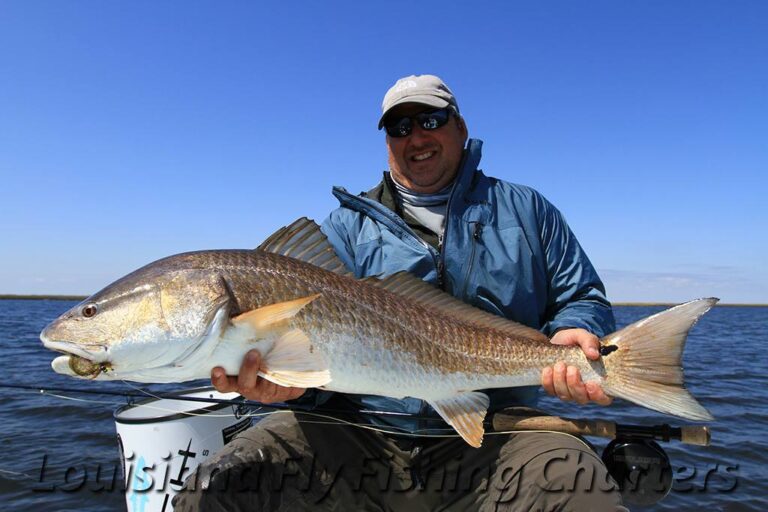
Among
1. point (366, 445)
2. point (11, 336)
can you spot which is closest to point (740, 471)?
point (366, 445)

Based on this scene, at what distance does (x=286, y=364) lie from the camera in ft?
9.55

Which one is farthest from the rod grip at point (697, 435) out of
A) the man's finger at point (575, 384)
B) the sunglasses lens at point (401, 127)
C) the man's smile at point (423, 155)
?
the sunglasses lens at point (401, 127)

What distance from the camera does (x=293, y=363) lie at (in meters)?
2.92

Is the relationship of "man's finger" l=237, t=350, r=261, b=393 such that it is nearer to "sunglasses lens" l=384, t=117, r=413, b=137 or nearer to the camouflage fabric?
the camouflage fabric

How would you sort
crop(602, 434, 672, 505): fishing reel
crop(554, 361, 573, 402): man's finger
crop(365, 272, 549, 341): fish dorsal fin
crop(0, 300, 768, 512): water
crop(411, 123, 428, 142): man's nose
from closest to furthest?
crop(554, 361, 573, 402): man's finger → crop(602, 434, 672, 505): fishing reel → crop(365, 272, 549, 341): fish dorsal fin → crop(411, 123, 428, 142): man's nose → crop(0, 300, 768, 512): water

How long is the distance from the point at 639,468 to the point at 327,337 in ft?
7.20

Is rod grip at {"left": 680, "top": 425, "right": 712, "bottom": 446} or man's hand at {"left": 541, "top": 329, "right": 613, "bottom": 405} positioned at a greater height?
man's hand at {"left": 541, "top": 329, "right": 613, "bottom": 405}

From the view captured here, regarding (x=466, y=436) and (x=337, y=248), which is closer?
(x=466, y=436)

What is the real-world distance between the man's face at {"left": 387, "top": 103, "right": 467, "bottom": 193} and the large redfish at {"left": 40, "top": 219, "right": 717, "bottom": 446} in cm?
123

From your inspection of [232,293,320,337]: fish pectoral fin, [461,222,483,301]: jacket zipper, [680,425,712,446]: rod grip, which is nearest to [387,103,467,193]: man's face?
[461,222,483,301]: jacket zipper

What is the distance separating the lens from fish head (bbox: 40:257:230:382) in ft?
8.99

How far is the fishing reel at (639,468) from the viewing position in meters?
3.37

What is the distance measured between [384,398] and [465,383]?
31.7 inches

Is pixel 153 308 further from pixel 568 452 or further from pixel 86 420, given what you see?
pixel 86 420
